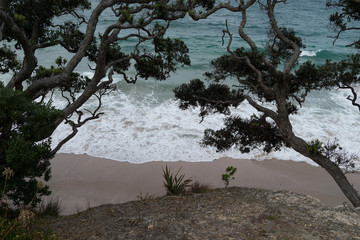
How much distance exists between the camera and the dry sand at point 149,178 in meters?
10.5

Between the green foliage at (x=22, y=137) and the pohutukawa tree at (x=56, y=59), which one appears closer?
the green foliage at (x=22, y=137)

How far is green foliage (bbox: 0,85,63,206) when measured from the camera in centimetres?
514

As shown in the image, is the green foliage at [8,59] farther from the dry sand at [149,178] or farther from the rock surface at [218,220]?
the rock surface at [218,220]

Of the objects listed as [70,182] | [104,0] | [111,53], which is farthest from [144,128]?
[104,0]

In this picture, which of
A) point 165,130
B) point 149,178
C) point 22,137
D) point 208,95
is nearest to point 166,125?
→ point 165,130

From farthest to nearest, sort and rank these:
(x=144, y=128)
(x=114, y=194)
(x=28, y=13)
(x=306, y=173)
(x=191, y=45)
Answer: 1. (x=191, y=45)
2. (x=144, y=128)
3. (x=306, y=173)
4. (x=114, y=194)
5. (x=28, y=13)

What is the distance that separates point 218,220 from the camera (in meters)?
5.73

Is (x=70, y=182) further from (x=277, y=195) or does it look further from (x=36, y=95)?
(x=277, y=195)

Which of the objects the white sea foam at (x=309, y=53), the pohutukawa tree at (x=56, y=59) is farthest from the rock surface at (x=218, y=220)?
A: the white sea foam at (x=309, y=53)

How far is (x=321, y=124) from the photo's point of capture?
17391 millimetres

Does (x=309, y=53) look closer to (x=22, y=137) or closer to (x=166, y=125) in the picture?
(x=166, y=125)

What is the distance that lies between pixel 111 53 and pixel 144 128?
7.43 metres

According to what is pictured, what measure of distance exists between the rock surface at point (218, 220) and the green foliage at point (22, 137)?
122 cm

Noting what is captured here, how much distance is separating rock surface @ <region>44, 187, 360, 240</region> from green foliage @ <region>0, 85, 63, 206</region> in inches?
47.9
